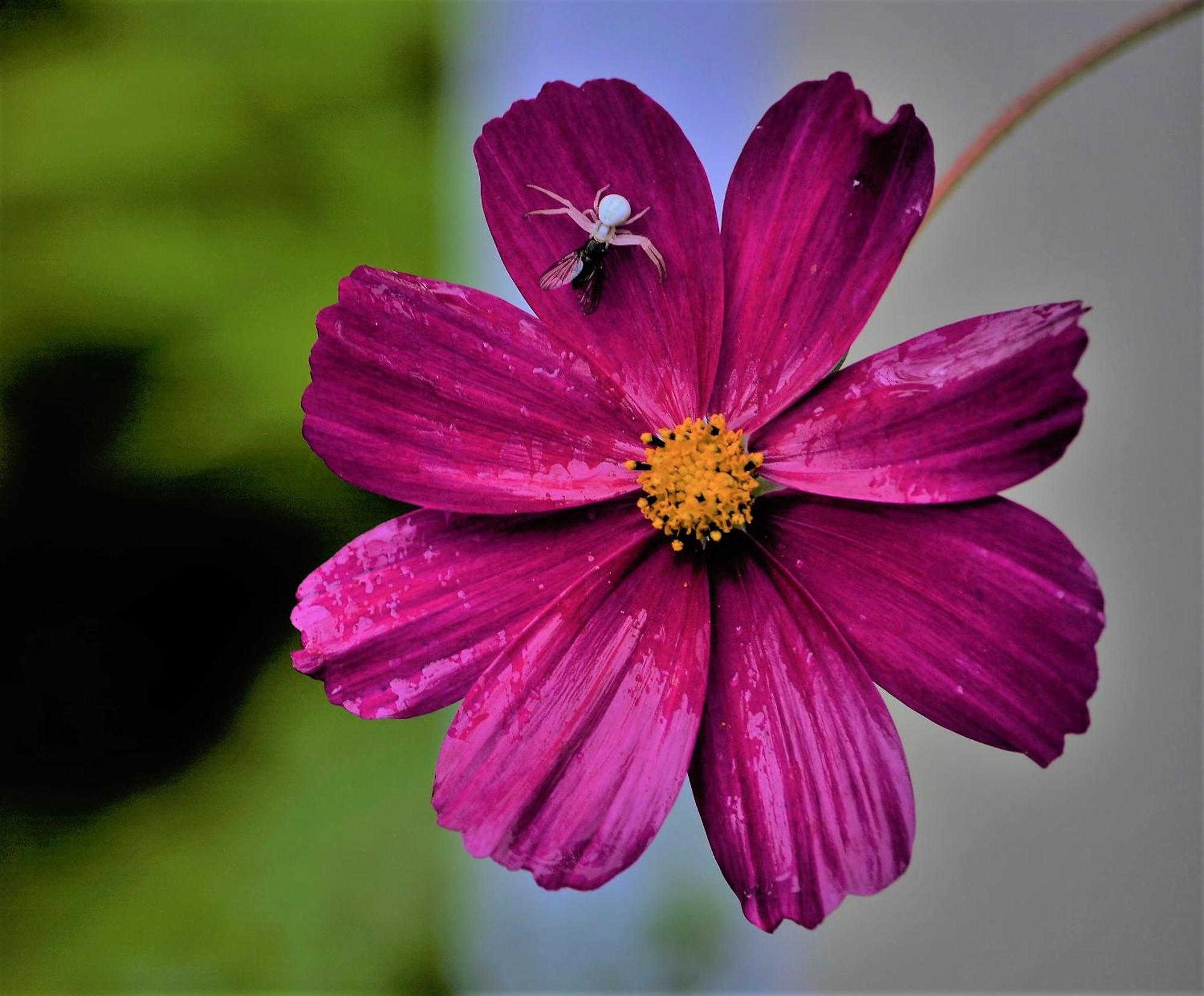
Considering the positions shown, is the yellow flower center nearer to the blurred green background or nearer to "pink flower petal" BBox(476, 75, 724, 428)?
"pink flower petal" BBox(476, 75, 724, 428)

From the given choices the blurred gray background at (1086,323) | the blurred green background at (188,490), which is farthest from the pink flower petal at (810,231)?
the blurred green background at (188,490)

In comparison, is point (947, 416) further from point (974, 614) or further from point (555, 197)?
point (555, 197)

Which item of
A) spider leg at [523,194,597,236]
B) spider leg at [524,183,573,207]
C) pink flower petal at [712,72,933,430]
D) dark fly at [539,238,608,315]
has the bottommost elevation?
pink flower petal at [712,72,933,430]

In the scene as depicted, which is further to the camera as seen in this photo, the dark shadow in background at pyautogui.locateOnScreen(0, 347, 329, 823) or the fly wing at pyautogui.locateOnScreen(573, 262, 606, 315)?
the dark shadow in background at pyautogui.locateOnScreen(0, 347, 329, 823)

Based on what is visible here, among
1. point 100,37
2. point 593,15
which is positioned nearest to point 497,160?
point 593,15

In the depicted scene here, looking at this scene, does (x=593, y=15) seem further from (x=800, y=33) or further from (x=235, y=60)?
(x=235, y=60)

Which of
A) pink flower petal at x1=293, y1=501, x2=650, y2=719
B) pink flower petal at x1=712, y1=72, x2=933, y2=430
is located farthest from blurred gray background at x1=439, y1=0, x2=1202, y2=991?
pink flower petal at x1=293, y1=501, x2=650, y2=719

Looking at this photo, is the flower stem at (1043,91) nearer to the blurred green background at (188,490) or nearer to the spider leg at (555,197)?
the spider leg at (555,197)
